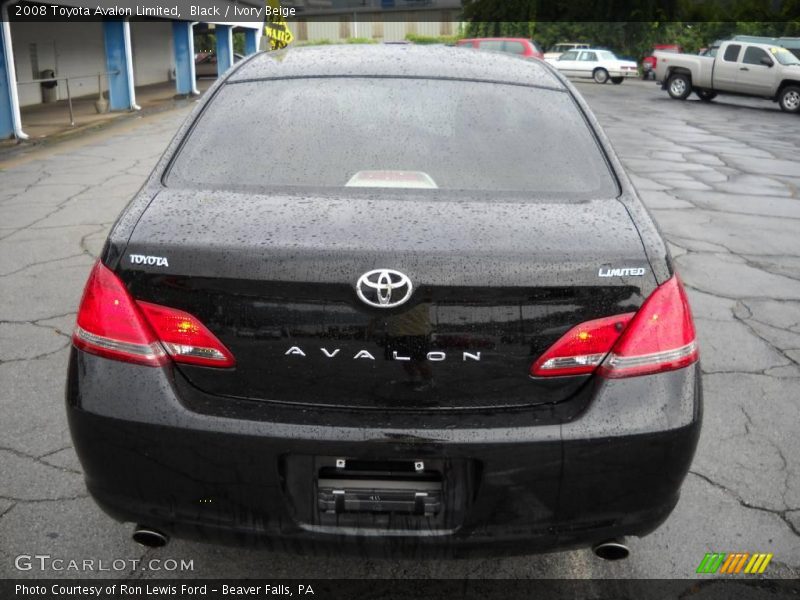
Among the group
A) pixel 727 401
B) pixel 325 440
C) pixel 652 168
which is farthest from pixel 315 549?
pixel 652 168

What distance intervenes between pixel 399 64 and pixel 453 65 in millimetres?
219

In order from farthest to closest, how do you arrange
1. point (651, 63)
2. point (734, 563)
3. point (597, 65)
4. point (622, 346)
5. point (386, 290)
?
point (651, 63) < point (597, 65) < point (734, 563) < point (622, 346) < point (386, 290)

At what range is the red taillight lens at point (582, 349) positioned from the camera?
2.09m

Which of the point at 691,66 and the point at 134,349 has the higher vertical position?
the point at 134,349

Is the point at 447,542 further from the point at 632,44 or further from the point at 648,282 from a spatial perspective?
the point at 632,44

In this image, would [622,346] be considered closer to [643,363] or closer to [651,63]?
[643,363]

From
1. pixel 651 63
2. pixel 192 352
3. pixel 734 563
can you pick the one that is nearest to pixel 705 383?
pixel 734 563

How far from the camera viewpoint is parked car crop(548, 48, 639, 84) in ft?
112

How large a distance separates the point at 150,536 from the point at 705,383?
3.03 meters

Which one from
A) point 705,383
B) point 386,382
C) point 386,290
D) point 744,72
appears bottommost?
point 705,383

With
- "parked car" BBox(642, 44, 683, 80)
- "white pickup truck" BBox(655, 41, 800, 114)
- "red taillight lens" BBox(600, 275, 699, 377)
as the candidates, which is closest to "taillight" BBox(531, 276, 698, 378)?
"red taillight lens" BBox(600, 275, 699, 377)

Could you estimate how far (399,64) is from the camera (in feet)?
10.5

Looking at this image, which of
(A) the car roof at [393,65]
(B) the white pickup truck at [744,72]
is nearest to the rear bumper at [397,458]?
(A) the car roof at [393,65]

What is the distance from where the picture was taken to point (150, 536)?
2225 millimetres
